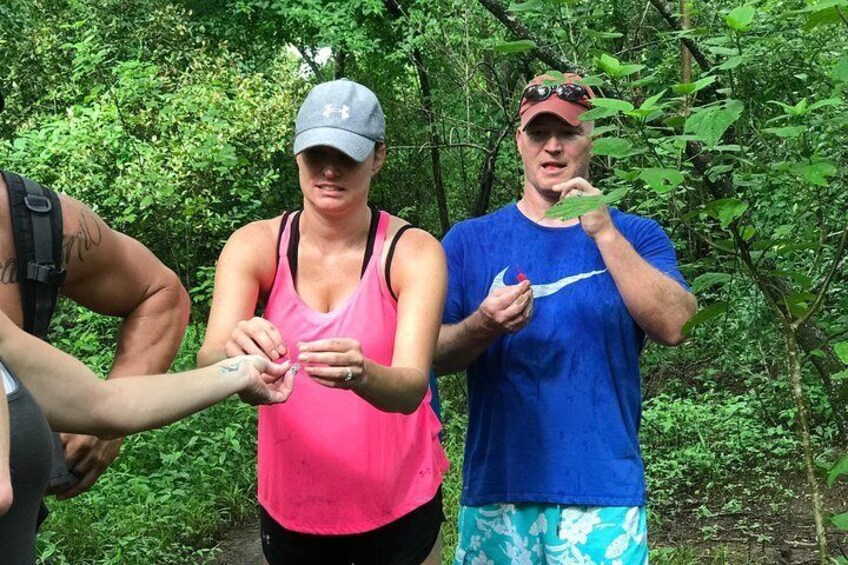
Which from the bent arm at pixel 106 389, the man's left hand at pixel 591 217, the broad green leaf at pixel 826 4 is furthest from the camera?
the man's left hand at pixel 591 217

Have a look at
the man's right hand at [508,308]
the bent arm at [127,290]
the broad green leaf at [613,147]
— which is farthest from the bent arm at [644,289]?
the bent arm at [127,290]

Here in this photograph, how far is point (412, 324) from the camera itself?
234 centimetres

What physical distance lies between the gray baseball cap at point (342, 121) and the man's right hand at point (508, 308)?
1.58 ft

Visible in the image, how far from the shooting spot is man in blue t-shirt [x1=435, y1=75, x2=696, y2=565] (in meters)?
2.63

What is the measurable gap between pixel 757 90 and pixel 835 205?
101 centimetres

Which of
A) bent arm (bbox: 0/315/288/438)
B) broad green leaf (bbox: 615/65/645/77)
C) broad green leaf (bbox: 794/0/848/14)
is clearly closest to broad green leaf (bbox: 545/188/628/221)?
broad green leaf (bbox: 615/65/645/77)

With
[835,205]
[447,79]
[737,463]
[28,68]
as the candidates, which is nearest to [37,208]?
[835,205]

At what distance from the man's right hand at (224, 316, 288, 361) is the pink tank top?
172mm

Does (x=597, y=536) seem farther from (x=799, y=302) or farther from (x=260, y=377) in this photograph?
(x=260, y=377)

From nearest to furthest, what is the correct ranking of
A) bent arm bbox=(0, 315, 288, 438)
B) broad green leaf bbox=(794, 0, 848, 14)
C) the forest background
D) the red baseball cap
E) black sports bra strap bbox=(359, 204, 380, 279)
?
bent arm bbox=(0, 315, 288, 438), broad green leaf bbox=(794, 0, 848, 14), black sports bra strap bbox=(359, 204, 380, 279), the forest background, the red baseball cap

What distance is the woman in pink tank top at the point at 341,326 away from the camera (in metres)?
2.37

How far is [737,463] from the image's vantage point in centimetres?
675

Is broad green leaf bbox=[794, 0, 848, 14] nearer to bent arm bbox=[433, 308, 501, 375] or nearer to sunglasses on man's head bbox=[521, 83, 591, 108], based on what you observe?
sunglasses on man's head bbox=[521, 83, 591, 108]

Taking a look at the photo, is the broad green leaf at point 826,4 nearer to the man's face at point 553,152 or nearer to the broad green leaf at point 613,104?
the broad green leaf at point 613,104
